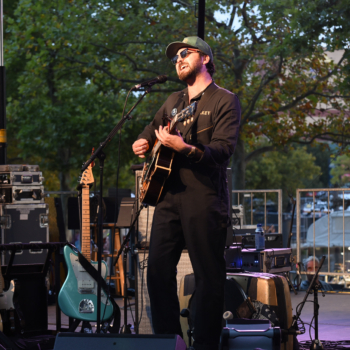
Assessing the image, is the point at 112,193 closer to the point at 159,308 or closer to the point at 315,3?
the point at 159,308

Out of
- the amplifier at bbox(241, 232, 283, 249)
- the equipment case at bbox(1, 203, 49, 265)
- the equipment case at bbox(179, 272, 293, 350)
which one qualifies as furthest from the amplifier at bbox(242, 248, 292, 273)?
A: the equipment case at bbox(1, 203, 49, 265)

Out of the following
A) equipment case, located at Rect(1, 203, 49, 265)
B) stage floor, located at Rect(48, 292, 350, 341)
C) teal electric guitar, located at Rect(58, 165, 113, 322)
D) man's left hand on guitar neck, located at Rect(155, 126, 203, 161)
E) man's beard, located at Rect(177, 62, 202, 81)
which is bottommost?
stage floor, located at Rect(48, 292, 350, 341)

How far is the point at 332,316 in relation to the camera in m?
6.20

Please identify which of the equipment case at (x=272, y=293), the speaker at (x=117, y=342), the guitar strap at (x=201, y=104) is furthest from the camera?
the equipment case at (x=272, y=293)

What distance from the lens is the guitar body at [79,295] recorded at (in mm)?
4789

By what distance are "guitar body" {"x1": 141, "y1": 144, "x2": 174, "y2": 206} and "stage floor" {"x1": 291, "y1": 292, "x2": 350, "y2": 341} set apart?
2.56 meters

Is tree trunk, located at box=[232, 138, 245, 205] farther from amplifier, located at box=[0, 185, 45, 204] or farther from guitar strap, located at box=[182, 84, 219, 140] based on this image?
guitar strap, located at box=[182, 84, 219, 140]

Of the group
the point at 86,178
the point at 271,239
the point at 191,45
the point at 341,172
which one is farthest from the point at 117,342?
the point at 341,172

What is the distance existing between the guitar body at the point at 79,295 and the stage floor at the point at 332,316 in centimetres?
190

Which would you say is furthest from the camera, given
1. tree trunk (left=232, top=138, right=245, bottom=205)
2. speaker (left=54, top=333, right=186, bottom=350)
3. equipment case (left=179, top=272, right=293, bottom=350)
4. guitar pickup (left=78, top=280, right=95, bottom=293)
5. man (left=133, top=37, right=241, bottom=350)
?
tree trunk (left=232, top=138, right=245, bottom=205)

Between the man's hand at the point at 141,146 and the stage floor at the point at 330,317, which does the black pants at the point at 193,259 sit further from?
the stage floor at the point at 330,317

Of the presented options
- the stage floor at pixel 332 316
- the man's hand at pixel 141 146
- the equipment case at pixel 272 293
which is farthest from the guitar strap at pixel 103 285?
the man's hand at pixel 141 146

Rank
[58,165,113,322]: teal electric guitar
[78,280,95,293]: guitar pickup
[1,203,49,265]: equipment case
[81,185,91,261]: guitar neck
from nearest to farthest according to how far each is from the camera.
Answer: [58,165,113,322]: teal electric guitar, [78,280,95,293]: guitar pickup, [81,185,91,261]: guitar neck, [1,203,49,265]: equipment case

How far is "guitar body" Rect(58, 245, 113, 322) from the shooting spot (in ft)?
15.7
